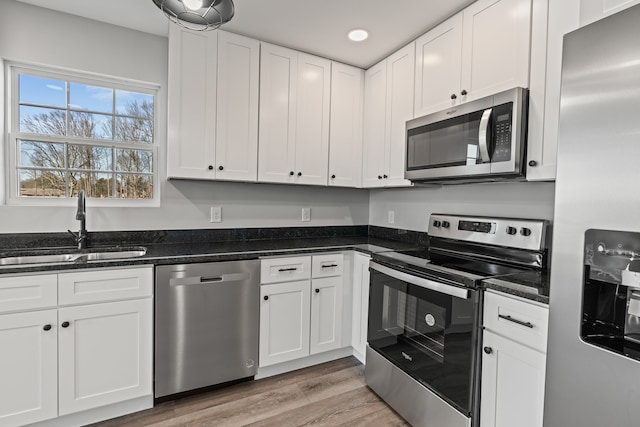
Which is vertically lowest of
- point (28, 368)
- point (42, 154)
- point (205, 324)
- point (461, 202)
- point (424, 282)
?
point (28, 368)

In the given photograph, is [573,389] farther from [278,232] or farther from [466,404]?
[278,232]

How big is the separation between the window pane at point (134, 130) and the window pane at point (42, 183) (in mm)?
487

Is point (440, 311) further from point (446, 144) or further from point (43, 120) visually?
point (43, 120)

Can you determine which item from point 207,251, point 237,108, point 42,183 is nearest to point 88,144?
point 42,183

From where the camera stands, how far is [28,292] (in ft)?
5.29

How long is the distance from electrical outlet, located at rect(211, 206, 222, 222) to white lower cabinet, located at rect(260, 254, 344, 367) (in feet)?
2.33

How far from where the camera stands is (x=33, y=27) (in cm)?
209

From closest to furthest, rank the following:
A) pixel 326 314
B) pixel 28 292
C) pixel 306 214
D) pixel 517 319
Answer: pixel 517 319
pixel 28 292
pixel 326 314
pixel 306 214

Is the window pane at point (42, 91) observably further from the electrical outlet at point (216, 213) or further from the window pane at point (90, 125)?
the electrical outlet at point (216, 213)

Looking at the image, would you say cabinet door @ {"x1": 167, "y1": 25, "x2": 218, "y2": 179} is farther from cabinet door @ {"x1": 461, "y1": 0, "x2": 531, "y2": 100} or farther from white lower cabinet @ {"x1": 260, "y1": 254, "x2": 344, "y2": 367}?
cabinet door @ {"x1": 461, "y1": 0, "x2": 531, "y2": 100}

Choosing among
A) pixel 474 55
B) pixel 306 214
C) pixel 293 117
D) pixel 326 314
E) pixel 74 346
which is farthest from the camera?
pixel 306 214

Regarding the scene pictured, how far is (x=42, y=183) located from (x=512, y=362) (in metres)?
3.01

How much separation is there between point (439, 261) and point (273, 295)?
112 cm

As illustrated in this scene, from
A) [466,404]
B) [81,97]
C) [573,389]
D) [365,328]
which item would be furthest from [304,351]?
[81,97]
